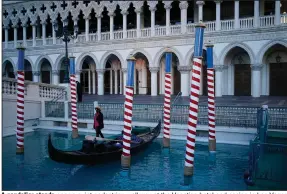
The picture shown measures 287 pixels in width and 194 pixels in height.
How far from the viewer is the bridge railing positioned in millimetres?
8180

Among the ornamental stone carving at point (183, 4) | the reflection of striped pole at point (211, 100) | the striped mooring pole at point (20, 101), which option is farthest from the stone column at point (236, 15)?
the striped mooring pole at point (20, 101)

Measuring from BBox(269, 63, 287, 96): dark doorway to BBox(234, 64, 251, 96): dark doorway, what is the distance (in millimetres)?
1102

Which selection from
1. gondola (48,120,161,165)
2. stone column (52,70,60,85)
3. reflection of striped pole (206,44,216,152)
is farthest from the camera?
stone column (52,70,60,85)

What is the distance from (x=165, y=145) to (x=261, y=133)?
3.08 meters

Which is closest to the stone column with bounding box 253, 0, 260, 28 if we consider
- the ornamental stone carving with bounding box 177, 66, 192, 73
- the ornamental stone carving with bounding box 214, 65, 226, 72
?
the ornamental stone carving with bounding box 214, 65, 226, 72

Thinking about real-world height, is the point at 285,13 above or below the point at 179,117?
above

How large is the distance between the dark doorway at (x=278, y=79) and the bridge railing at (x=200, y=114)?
24.2ft

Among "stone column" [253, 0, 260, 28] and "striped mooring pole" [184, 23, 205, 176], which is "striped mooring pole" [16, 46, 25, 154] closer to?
"striped mooring pole" [184, 23, 205, 176]

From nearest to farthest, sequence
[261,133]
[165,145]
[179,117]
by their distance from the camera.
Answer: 1. [261,133]
2. [165,145]
3. [179,117]

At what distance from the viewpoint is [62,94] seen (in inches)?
504

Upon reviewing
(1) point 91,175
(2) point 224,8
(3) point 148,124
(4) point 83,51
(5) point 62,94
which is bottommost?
(1) point 91,175

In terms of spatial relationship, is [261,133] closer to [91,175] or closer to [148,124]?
[91,175]

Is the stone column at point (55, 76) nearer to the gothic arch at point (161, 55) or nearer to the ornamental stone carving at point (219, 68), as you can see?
the gothic arch at point (161, 55)

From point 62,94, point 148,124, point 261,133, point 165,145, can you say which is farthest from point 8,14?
point 261,133
